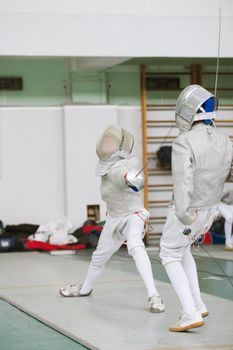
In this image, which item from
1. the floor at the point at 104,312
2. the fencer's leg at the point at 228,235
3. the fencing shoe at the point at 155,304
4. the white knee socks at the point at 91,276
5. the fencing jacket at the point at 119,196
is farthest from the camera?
the fencer's leg at the point at 228,235

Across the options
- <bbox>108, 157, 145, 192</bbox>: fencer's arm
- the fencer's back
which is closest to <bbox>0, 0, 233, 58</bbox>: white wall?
<bbox>108, 157, 145, 192</bbox>: fencer's arm

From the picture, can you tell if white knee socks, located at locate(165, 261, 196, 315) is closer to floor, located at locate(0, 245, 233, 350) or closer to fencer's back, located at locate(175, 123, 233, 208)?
floor, located at locate(0, 245, 233, 350)

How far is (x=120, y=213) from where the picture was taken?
497cm

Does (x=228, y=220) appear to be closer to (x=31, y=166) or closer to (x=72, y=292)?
(x=31, y=166)

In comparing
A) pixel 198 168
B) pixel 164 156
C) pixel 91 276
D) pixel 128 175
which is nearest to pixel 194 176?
pixel 198 168

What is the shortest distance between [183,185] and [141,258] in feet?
3.68

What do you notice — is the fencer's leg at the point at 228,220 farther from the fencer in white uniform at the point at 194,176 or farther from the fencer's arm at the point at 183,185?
the fencer's arm at the point at 183,185

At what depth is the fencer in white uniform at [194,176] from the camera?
3.86 meters

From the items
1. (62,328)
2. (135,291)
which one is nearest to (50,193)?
(135,291)

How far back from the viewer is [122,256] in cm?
874

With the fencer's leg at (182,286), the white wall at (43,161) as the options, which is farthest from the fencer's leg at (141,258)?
the white wall at (43,161)

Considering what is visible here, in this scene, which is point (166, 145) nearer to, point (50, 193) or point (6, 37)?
point (50, 193)

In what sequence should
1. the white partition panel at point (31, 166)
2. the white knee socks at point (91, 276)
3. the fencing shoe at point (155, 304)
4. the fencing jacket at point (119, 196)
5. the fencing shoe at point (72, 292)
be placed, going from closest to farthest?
the fencing shoe at point (155, 304) → the fencing jacket at point (119, 196) → the white knee socks at point (91, 276) → the fencing shoe at point (72, 292) → the white partition panel at point (31, 166)

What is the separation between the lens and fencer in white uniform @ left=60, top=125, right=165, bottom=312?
474 cm
